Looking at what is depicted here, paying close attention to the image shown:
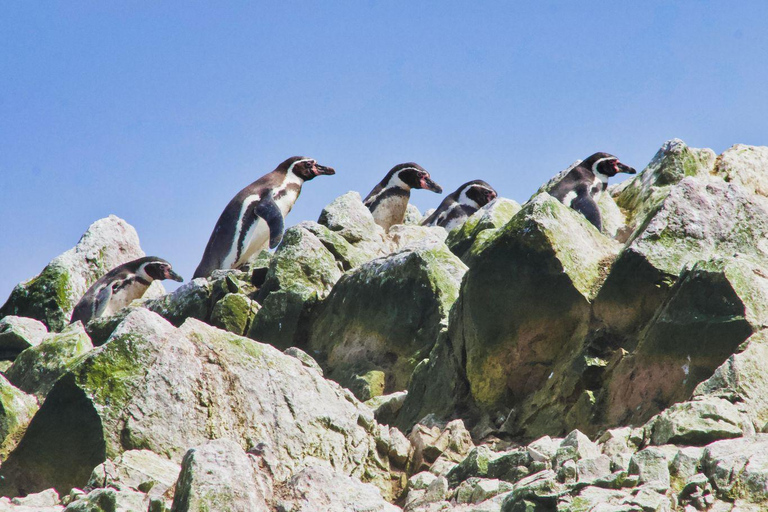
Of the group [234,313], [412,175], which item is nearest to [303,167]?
[412,175]

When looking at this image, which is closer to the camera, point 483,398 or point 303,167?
point 483,398

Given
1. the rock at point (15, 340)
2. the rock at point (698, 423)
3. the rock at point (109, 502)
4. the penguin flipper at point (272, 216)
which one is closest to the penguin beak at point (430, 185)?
the penguin flipper at point (272, 216)

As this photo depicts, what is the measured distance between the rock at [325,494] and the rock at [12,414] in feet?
10.1

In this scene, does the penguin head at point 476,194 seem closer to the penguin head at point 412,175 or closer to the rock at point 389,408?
the penguin head at point 412,175

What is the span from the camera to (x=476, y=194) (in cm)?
2395

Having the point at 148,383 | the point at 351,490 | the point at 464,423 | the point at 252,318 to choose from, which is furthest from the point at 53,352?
the point at 351,490

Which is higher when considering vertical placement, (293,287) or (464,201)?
(464,201)

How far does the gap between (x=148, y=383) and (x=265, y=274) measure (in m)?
6.64

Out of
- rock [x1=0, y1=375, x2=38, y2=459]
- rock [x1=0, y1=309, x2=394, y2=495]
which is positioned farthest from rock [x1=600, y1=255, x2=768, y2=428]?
rock [x1=0, y1=375, x2=38, y2=459]

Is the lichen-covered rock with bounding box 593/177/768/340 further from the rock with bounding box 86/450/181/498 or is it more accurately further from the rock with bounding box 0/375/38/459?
the rock with bounding box 0/375/38/459

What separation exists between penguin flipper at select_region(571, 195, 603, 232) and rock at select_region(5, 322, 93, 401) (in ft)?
23.2

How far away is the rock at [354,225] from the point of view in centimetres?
1439

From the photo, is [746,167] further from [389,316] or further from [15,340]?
[15,340]

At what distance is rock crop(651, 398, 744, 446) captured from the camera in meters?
5.44
